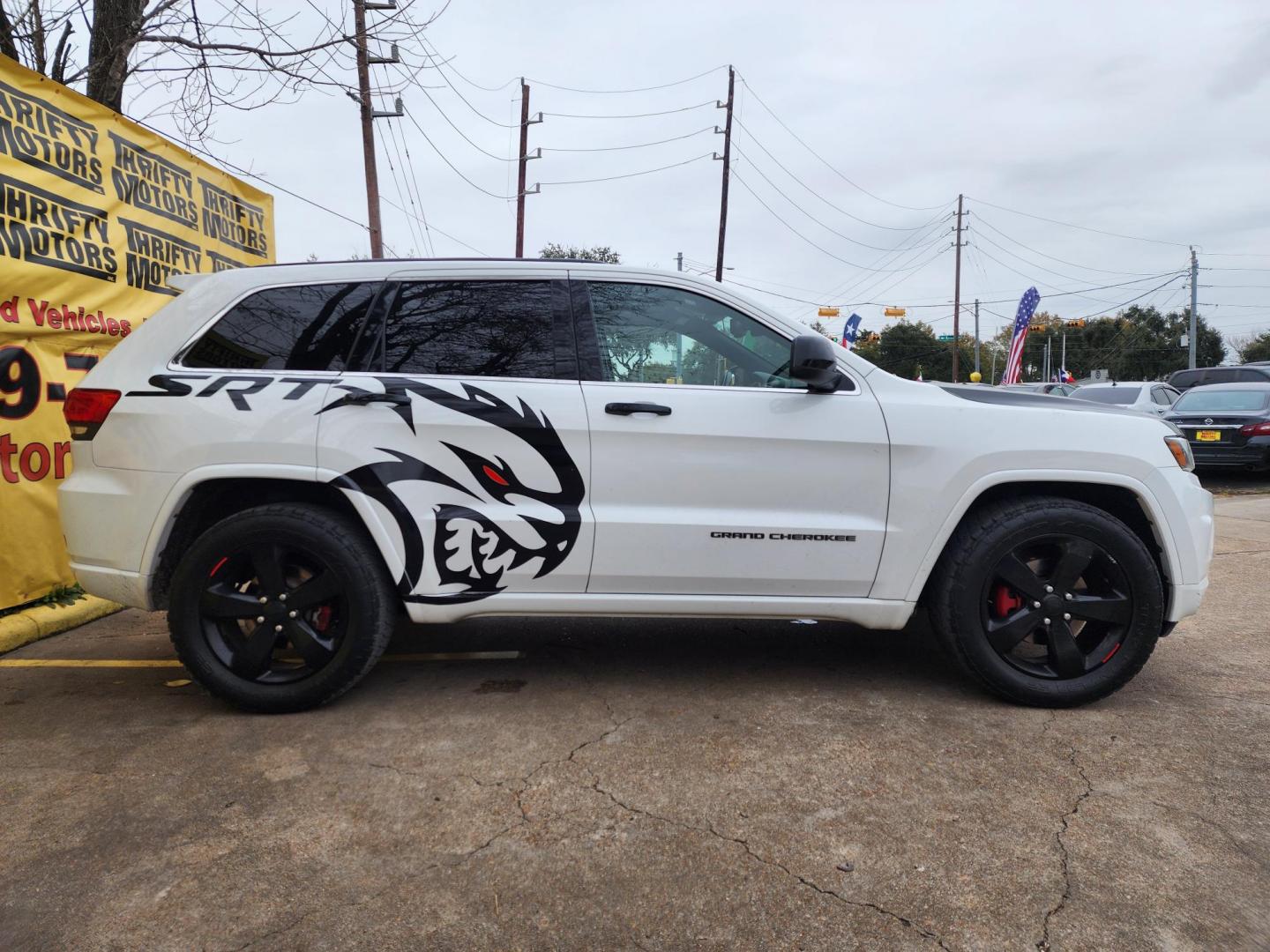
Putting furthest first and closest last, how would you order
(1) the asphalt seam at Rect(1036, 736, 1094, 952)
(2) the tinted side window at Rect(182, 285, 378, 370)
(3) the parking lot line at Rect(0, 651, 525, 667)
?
1. (3) the parking lot line at Rect(0, 651, 525, 667)
2. (2) the tinted side window at Rect(182, 285, 378, 370)
3. (1) the asphalt seam at Rect(1036, 736, 1094, 952)

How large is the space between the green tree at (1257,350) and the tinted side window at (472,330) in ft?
283

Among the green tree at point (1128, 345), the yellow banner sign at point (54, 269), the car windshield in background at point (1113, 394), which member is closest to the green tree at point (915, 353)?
the green tree at point (1128, 345)

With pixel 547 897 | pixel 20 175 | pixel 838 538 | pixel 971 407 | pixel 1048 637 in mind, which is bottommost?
pixel 547 897

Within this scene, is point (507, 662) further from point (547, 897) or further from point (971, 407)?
point (971, 407)

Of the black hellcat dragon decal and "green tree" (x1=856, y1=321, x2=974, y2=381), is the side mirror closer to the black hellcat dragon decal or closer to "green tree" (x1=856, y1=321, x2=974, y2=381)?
the black hellcat dragon decal

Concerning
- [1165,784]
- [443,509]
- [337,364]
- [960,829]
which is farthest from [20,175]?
[1165,784]

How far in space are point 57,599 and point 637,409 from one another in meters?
3.88

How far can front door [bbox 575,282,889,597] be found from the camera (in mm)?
3188

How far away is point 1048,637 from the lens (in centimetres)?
328

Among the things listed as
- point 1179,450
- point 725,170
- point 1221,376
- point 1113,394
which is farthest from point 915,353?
point 1179,450

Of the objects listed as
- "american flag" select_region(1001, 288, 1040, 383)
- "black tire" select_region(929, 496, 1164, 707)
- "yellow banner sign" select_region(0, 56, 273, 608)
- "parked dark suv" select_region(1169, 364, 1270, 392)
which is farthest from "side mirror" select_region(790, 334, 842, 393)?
"american flag" select_region(1001, 288, 1040, 383)

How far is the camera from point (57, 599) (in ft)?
15.6

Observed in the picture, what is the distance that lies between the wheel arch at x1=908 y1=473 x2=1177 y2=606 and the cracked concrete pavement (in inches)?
23.7

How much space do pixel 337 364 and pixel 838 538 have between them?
214 cm
